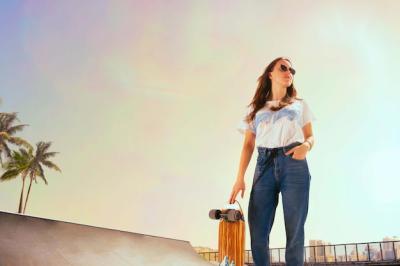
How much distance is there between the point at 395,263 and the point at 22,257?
1542cm

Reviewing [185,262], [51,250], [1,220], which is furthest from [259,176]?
[1,220]

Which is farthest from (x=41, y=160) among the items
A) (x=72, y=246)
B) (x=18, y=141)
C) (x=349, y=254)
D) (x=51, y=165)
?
(x=72, y=246)

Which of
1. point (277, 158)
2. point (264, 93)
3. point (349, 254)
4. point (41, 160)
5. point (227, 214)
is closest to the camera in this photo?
point (227, 214)

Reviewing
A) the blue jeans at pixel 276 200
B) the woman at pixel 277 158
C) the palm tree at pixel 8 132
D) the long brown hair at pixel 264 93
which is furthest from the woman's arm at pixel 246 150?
the palm tree at pixel 8 132

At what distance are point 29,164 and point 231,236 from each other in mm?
33030

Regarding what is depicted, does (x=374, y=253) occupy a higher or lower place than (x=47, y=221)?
higher

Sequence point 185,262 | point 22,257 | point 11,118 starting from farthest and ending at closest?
point 11,118
point 185,262
point 22,257

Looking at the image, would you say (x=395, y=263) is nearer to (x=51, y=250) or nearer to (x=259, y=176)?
(x=259, y=176)

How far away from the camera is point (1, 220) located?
14.1 feet

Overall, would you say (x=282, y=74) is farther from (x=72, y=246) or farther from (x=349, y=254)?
(x=349, y=254)

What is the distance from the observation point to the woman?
4121 mm

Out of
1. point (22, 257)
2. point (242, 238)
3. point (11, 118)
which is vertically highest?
point (11, 118)

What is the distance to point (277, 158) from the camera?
14.0 feet

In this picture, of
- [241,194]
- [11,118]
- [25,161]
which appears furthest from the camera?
[25,161]
